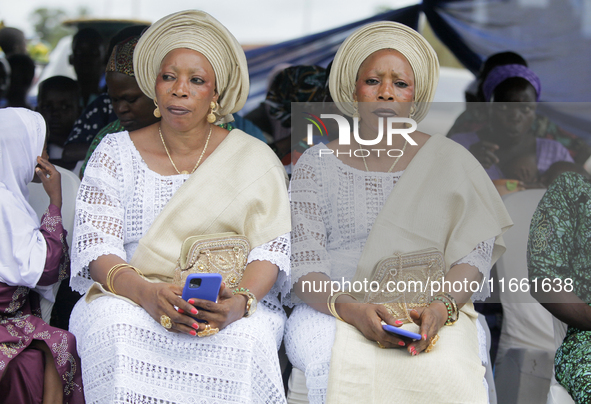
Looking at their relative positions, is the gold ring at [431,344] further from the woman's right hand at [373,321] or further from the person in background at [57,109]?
the person in background at [57,109]

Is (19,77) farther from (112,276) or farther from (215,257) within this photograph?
(215,257)

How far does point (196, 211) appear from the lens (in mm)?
2561

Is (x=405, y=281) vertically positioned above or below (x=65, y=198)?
below

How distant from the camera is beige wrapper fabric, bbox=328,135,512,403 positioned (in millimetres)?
2137

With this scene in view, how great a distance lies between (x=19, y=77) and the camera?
18.1 feet

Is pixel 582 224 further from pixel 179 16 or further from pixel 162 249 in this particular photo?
pixel 179 16

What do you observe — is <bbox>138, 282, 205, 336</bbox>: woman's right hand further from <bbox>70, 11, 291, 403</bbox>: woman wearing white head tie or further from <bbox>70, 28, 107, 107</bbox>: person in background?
<bbox>70, 28, 107, 107</bbox>: person in background

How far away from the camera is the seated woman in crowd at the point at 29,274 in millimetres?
2346

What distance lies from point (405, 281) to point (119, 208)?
4.00 feet

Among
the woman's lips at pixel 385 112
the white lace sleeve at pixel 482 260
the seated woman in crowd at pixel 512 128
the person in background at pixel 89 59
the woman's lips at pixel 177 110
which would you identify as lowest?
the white lace sleeve at pixel 482 260

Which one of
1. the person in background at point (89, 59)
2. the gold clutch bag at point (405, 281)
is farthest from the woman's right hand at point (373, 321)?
the person in background at point (89, 59)

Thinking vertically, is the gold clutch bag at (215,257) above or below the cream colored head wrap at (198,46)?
below

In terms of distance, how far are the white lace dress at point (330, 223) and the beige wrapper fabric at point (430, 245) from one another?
4.1 inches

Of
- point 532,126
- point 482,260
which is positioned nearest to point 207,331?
point 482,260
